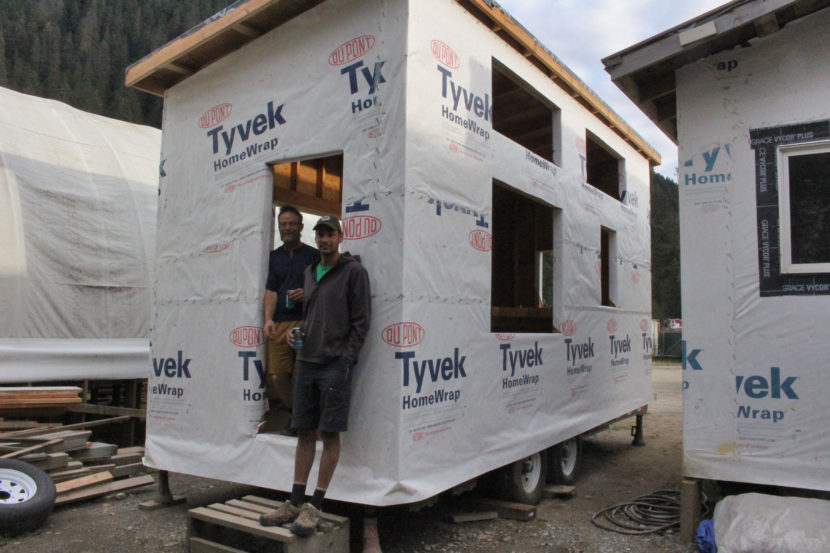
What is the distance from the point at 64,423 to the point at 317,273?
17.9 ft

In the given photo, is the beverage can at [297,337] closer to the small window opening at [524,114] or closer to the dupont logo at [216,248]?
the dupont logo at [216,248]

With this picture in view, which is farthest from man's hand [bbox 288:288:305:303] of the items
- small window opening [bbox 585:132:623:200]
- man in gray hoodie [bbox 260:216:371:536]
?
small window opening [bbox 585:132:623:200]

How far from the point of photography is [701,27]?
4.62 meters

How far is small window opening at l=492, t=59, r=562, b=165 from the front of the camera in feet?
20.9

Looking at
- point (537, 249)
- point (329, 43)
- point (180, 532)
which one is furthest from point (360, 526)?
point (537, 249)

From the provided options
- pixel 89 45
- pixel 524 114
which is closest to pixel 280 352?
pixel 524 114

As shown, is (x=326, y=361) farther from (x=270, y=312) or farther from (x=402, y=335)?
(x=270, y=312)

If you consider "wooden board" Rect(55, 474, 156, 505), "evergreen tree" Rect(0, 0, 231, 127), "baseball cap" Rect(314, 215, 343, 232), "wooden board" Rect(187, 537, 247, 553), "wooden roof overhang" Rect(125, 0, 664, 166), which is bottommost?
"wooden board" Rect(55, 474, 156, 505)

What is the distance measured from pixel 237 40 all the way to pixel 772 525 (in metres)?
5.47

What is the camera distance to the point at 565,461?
265 inches

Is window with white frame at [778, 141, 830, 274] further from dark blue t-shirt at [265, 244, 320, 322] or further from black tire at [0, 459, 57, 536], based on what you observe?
black tire at [0, 459, 57, 536]

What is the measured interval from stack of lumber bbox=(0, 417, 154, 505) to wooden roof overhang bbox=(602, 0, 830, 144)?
6.13 metres

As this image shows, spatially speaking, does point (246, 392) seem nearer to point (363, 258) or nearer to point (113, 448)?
point (363, 258)

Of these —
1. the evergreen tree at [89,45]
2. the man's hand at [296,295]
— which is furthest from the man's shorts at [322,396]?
the evergreen tree at [89,45]
